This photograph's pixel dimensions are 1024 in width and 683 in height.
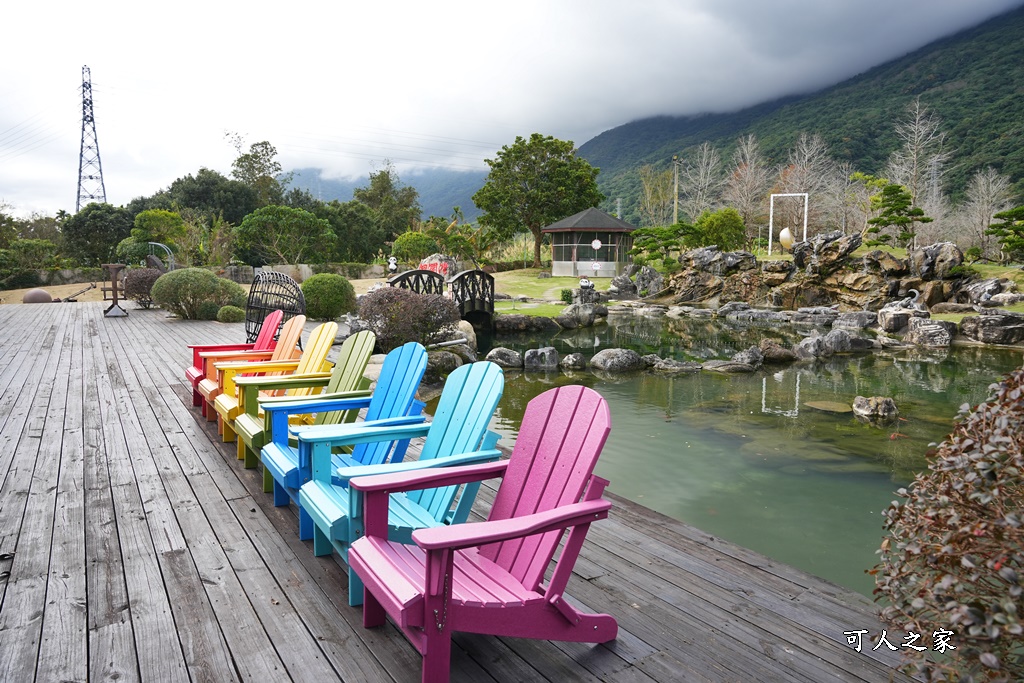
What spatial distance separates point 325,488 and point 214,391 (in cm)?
233

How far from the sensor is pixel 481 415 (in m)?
2.28

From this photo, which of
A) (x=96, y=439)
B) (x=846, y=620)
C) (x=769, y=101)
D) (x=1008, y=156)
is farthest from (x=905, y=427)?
(x=769, y=101)

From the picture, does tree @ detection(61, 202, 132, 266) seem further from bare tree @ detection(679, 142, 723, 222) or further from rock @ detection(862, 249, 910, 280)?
bare tree @ detection(679, 142, 723, 222)

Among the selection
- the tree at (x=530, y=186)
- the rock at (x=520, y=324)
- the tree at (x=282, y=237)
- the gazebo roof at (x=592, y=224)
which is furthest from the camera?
the tree at (x=530, y=186)

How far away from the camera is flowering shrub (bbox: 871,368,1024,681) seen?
3.50 feet

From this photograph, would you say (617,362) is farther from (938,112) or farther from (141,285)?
(938,112)

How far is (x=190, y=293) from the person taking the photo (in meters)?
12.6

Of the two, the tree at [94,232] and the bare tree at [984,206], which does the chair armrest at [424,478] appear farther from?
the tree at [94,232]

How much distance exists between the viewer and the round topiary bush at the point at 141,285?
1498 cm

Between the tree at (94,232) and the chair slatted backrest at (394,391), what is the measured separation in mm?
27434

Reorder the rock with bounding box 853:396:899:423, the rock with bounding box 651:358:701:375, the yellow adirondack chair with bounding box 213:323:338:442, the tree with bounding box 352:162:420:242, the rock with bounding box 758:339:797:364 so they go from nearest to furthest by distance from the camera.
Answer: the yellow adirondack chair with bounding box 213:323:338:442
the rock with bounding box 853:396:899:423
the rock with bounding box 651:358:701:375
the rock with bounding box 758:339:797:364
the tree with bounding box 352:162:420:242

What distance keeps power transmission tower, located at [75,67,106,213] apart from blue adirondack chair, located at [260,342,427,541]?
1512 inches

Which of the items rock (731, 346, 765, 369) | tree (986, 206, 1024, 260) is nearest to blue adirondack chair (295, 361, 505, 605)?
rock (731, 346, 765, 369)

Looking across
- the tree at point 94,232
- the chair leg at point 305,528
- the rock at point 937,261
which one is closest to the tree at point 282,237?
the tree at point 94,232
